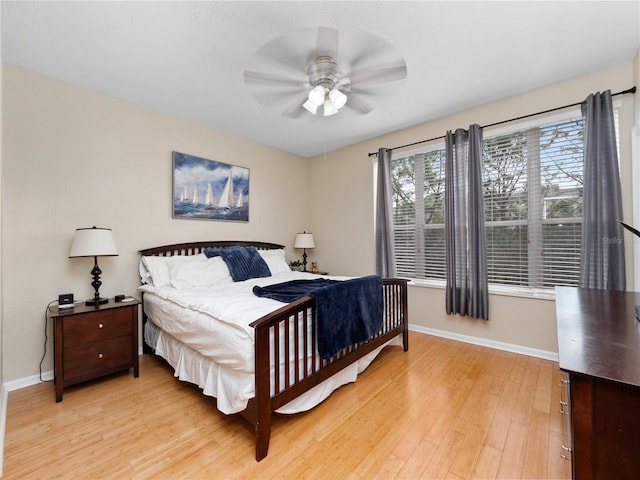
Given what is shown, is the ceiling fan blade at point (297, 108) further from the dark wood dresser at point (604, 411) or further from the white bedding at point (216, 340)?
the dark wood dresser at point (604, 411)

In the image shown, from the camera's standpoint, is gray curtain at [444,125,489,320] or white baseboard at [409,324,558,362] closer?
white baseboard at [409,324,558,362]

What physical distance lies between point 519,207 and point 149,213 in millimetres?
3902

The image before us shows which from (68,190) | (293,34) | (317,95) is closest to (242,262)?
(68,190)

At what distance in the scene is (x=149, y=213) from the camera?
3062 mm

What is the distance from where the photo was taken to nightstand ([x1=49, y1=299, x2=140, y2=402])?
212 centimetres

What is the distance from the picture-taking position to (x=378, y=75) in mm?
1883

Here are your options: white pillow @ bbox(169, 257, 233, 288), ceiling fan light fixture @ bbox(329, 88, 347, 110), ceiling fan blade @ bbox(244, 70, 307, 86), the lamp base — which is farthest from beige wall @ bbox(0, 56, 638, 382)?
ceiling fan light fixture @ bbox(329, 88, 347, 110)

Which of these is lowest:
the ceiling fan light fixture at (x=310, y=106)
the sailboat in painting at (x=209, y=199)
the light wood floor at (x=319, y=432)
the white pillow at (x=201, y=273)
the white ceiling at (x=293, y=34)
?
the light wood floor at (x=319, y=432)

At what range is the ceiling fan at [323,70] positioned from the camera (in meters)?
1.76

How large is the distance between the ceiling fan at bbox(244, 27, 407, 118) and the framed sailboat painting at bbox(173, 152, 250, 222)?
1.60m

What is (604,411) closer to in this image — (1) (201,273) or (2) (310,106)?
(2) (310,106)

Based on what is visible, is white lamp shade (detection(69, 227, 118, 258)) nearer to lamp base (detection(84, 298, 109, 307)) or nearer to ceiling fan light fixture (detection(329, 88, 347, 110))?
lamp base (detection(84, 298, 109, 307))

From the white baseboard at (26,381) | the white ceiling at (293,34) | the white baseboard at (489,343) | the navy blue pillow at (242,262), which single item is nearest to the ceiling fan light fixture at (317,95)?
the white ceiling at (293,34)

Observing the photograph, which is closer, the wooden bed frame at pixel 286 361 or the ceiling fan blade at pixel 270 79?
the wooden bed frame at pixel 286 361
